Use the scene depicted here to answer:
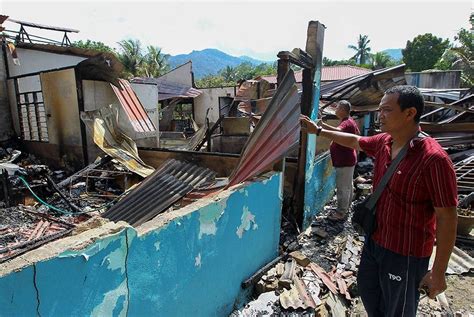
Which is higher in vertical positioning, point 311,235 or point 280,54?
point 280,54

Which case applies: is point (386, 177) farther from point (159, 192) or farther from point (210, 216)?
point (159, 192)

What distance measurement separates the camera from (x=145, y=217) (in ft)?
13.0

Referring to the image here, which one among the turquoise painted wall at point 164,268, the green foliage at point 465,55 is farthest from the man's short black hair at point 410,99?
the green foliage at point 465,55

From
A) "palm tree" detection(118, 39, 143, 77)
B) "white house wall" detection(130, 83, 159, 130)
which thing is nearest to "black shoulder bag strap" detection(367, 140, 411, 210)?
"white house wall" detection(130, 83, 159, 130)

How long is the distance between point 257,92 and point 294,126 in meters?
7.52

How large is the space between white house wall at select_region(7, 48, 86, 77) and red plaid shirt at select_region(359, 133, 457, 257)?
437 inches

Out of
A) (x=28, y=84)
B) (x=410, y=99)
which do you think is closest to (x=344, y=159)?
(x=410, y=99)

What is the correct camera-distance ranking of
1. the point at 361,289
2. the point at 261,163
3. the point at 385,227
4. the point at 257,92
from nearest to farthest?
the point at 385,227
the point at 361,289
the point at 261,163
the point at 257,92

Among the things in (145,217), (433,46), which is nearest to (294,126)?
(145,217)

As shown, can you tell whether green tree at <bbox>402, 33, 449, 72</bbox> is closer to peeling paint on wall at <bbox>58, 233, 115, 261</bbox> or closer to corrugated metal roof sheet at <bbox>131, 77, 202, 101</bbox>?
corrugated metal roof sheet at <bbox>131, 77, 202, 101</bbox>

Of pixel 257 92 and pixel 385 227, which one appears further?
pixel 257 92

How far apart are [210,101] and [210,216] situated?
678 inches

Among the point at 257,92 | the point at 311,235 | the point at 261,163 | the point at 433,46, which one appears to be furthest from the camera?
the point at 433,46

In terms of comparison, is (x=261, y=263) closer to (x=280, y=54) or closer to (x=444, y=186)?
(x=444, y=186)
